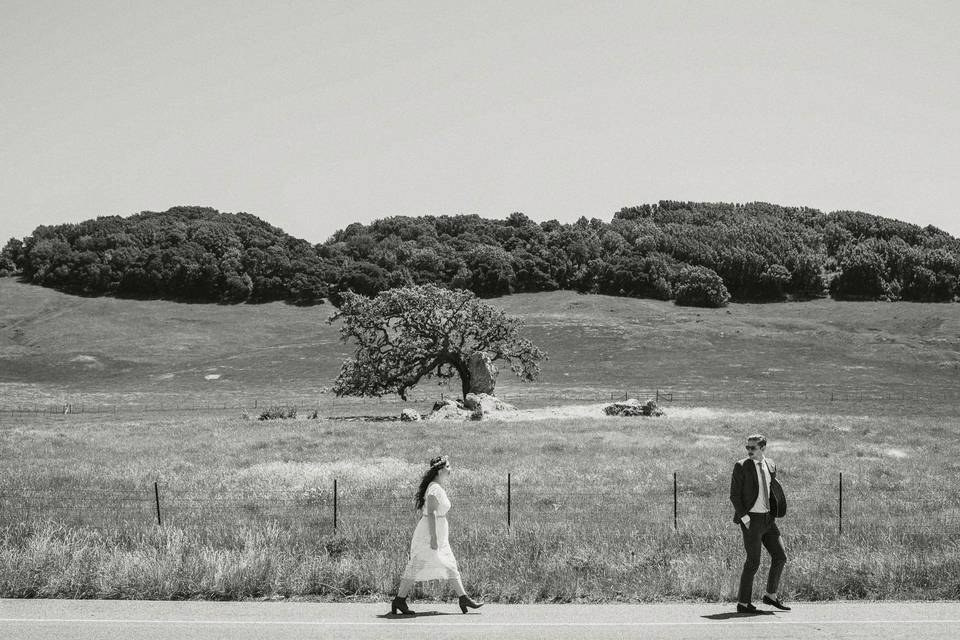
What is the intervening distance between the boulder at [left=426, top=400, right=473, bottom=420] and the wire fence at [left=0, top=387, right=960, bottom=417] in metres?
9.77

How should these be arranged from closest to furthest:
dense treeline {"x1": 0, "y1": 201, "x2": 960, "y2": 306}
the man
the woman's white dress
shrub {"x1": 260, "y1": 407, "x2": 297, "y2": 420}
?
the woman's white dress
the man
shrub {"x1": 260, "y1": 407, "x2": 297, "y2": 420}
dense treeline {"x1": 0, "y1": 201, "x2": 960, "y2": 306}

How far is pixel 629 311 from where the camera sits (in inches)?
5153

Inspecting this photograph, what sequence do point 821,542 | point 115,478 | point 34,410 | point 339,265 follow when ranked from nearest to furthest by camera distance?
point 821,542
point 115,478
point 34,410
point 339,265

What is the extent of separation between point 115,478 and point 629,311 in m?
112

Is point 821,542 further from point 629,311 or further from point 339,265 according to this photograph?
point 339,265

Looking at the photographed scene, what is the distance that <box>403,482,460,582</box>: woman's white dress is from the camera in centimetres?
1124

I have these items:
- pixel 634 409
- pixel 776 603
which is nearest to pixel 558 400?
pixel 634 409

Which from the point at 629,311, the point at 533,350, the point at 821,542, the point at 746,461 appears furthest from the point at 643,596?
the point at 629,311

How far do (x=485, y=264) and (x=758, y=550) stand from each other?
453 ft

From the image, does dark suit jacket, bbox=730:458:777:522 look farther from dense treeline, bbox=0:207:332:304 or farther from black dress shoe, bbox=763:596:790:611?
dense treeline, bbox=0:207:332:304

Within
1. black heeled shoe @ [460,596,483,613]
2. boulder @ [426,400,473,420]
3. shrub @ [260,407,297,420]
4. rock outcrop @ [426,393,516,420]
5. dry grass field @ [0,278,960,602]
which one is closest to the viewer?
black heeled shoe @ [460,596,483,613]

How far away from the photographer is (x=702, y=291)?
13688cm

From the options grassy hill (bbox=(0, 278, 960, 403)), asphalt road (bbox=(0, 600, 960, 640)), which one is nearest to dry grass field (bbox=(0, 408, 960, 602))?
asphalt road (bbox=(0, 600, 960, 640))

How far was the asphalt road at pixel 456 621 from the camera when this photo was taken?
10586 millimetres
